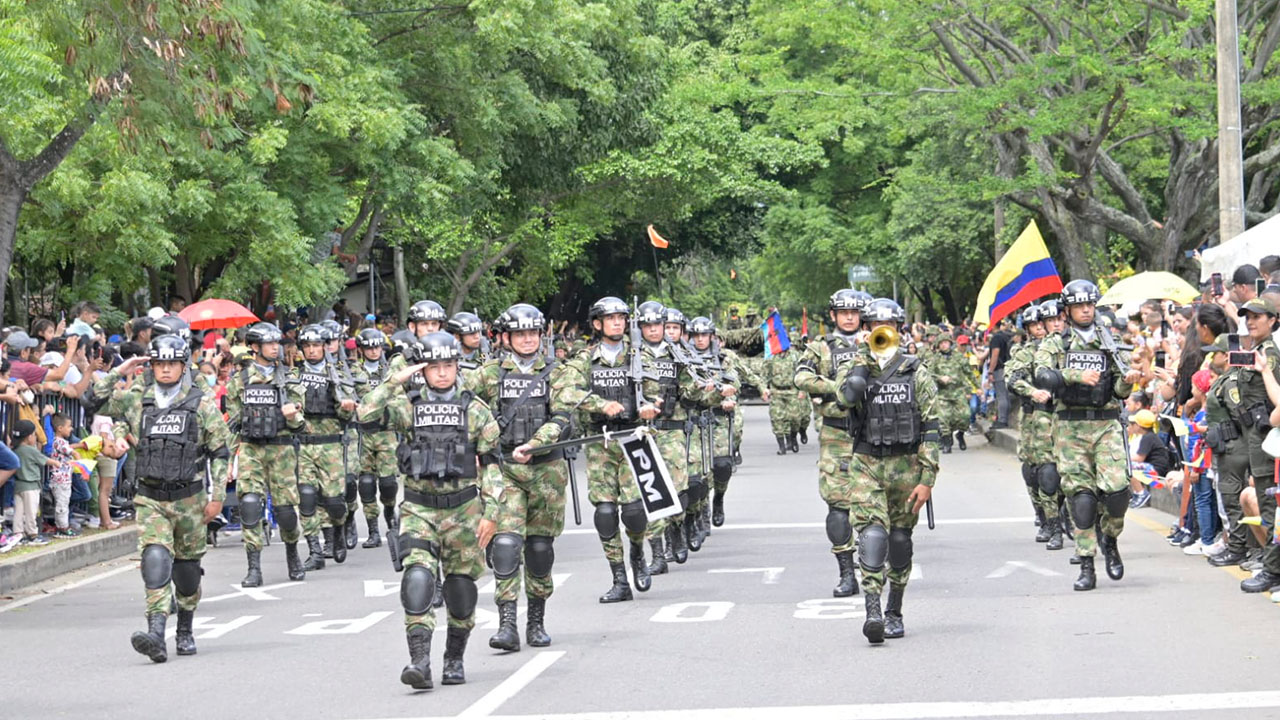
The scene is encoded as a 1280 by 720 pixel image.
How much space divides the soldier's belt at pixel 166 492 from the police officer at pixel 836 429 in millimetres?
3756

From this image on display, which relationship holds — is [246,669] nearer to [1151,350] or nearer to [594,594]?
[594,594]

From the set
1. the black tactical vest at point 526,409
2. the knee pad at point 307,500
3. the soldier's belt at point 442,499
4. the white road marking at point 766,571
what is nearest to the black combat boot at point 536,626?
the black tactical vest at point 526,409

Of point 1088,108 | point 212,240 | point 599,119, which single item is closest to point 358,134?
point 212,240

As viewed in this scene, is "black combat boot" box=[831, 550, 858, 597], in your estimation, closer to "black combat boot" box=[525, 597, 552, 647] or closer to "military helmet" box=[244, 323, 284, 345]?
"black combat boot" box=[525, 597, 552, 647]

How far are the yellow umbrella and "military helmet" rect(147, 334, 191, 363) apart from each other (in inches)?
514

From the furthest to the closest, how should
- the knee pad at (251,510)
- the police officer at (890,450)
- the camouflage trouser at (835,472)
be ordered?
1. the knee pad at (251,510)
2. the camouflage trouser at (835,472)
3. the police officer at (890,450)

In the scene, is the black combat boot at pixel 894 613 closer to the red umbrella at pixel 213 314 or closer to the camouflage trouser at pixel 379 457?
the camouflage trouser at pixel 379 457

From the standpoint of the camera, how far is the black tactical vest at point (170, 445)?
10.6m

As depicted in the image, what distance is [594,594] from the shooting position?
12.7m

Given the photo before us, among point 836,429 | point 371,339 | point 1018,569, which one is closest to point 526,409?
point 836,429

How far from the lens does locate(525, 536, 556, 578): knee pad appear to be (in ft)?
34.7

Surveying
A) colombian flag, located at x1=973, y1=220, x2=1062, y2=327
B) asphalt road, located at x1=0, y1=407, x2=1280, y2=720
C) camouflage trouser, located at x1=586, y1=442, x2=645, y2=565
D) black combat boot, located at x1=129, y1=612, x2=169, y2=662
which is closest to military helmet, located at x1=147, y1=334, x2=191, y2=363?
black combat boot, located at x1=129, y1=612, x2=169, y2=662

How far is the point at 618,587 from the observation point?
12.3 metres

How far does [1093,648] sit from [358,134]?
15942mm
